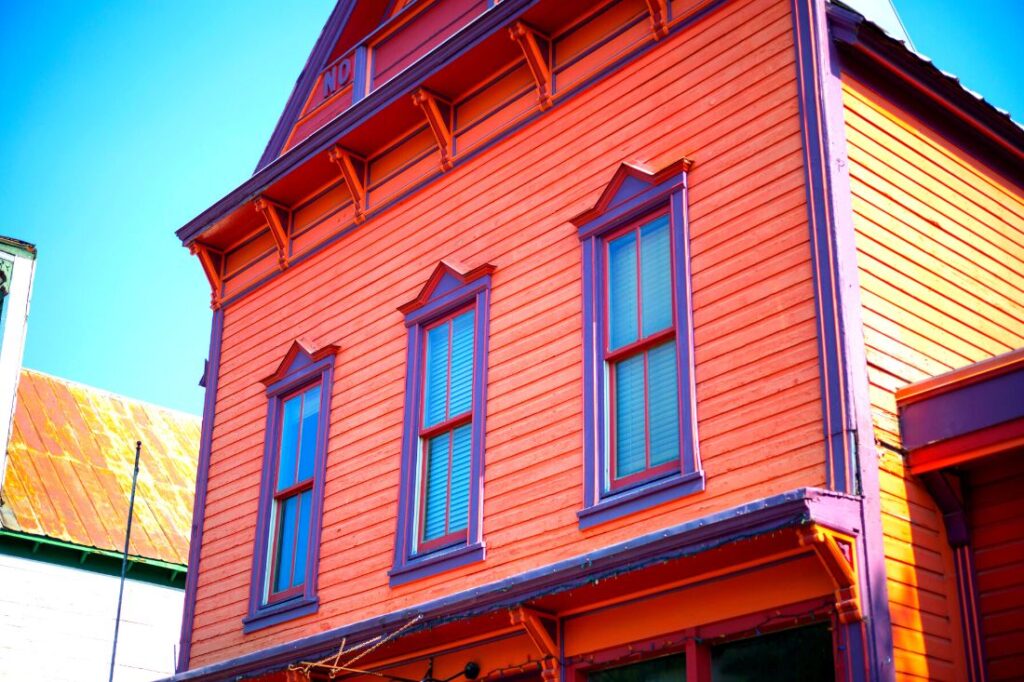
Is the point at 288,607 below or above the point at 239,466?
below

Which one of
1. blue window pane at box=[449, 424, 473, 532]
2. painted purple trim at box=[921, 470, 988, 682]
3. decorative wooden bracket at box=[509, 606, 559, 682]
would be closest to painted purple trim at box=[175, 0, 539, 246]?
blue window pane at box=[449, 424, 473, 532]

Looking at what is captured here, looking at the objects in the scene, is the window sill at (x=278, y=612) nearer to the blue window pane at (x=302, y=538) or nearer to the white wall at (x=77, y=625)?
the blue window pane at (x=302, y=538)

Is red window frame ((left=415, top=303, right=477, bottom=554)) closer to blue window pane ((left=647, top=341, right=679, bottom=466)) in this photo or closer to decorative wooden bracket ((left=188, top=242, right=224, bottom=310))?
blue window pane ((left=647, top=341, right=679, bottom=466))

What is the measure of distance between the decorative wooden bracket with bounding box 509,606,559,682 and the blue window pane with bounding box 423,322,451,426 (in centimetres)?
284

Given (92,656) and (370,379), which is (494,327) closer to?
(370,379)

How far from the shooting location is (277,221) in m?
15.8

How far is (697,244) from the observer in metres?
10.8

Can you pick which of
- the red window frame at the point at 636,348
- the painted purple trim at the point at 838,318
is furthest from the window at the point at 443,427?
the painted purple trim at the point at 838,318

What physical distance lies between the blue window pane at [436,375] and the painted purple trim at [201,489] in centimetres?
394

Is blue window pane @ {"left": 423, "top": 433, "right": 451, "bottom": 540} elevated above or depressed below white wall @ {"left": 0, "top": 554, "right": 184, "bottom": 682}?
below

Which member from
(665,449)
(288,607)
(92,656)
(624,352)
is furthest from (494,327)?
(92,656)

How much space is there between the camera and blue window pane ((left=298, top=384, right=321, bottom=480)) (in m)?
14.5

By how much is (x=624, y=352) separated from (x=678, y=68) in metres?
2.58

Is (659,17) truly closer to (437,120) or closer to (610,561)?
(437,120)
